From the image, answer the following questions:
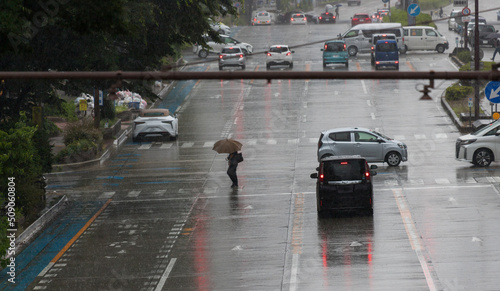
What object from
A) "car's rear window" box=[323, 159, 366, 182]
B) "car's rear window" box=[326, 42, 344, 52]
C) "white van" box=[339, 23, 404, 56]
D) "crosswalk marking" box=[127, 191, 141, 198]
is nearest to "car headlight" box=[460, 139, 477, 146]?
"car's rear window" box=[323, 159, 366, 182]

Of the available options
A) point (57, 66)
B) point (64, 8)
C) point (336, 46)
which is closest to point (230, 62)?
point (336, 46)

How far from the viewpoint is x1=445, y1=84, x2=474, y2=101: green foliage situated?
46406 mm

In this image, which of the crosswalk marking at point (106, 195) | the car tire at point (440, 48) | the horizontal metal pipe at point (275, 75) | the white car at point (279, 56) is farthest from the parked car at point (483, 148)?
the car tire at point (440, 48)

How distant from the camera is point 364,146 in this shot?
3294cm

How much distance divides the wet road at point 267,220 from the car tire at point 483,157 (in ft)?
0.85

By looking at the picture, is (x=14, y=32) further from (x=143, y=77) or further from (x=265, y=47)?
(x=265, y=47)

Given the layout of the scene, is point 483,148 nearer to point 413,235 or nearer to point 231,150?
point 231,150

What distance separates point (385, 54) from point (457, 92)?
34.9 feet

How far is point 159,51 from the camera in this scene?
32031 millimetres

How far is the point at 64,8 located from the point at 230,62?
4071 centimetres

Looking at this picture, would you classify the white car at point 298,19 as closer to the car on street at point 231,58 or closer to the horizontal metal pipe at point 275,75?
the car on street at point 231,58

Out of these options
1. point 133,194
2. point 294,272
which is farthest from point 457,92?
point 294,272

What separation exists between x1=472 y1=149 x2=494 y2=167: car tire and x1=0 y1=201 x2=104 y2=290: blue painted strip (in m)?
13.4

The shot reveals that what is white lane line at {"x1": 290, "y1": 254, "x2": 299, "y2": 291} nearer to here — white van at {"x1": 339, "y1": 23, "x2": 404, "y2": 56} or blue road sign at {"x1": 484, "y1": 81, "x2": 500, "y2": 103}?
blue road sign at {"x1": 484, "y1": 81, "x2": 500, "y2": 103}
